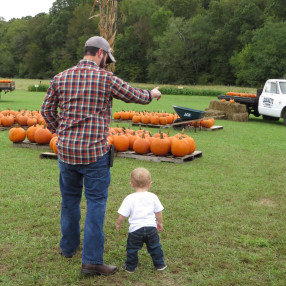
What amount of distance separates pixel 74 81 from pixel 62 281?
1706mm

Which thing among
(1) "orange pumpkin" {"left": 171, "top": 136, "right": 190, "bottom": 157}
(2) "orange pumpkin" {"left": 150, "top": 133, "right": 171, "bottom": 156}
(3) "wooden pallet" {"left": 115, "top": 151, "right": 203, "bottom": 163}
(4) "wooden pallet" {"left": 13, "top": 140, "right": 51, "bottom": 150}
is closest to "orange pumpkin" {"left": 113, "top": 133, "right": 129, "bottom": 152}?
(3) "wooden pallet" {"left": 115, "top": 151, "right": 203, "bottom": 163}

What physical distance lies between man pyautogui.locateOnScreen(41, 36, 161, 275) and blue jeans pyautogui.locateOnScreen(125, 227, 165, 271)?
0.57 feet

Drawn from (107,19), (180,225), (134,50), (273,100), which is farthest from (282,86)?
(134,50)

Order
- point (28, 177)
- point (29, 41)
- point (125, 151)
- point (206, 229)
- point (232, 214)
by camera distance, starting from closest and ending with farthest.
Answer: point (206, 229) → point (232, 214) → point (28, 177) → point (125, 151) → point (29, 41)

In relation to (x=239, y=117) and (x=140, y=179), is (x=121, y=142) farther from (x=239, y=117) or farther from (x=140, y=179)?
(x=239, y=117)

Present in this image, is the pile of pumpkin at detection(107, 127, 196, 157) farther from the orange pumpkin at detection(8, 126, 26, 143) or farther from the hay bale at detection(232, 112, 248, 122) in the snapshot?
the hay bale at detection(232, 112, 248, 122)

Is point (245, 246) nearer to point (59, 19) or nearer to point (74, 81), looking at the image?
point (74, 81)

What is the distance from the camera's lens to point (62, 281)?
11.1 ft

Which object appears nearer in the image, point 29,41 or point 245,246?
point 245,246

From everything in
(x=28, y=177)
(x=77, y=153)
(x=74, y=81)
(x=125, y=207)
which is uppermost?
(x=74, y=81)

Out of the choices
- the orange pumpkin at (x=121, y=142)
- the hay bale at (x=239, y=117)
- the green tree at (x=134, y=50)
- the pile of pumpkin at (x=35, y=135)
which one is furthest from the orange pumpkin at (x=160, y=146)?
the green tree at (x=134, y=50)

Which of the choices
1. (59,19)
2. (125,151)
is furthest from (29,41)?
(125,151)

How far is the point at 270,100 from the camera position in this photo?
17453 mm

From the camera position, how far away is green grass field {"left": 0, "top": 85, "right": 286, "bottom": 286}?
354cm
